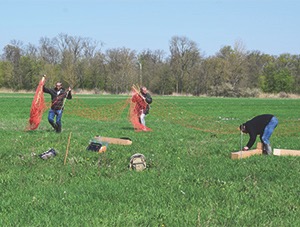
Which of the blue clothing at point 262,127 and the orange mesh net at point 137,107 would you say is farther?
the orange mesh net at point 137,107

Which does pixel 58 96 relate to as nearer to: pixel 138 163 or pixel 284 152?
pixel 138 163

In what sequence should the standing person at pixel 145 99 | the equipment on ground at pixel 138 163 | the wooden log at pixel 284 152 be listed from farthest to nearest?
1. the standing person at pixel 145 99
2. the wooden log at pixel 284 152
3. the equipment on ground at pixel 138 163

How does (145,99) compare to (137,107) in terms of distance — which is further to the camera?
(137,107)

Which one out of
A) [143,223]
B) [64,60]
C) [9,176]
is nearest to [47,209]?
[143,223]

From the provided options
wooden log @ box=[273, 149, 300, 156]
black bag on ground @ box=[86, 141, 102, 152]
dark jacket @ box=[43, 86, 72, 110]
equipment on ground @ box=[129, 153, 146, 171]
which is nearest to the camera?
equipment on ground @ box=[129, 153, 146, 171]

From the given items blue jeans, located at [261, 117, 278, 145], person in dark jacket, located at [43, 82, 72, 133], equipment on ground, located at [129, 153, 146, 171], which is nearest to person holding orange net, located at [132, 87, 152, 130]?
person in dark jacket, located at [43, 82, 72, 133]

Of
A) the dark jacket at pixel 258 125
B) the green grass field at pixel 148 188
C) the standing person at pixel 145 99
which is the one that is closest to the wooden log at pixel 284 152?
the green grass field at pixel 148 188

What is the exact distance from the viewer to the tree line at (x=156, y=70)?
95.8 m

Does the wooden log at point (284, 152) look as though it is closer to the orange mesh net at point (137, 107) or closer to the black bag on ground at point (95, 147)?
the black bag on ground at point (95, 147)

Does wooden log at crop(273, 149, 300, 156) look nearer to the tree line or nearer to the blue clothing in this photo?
the blue clothing

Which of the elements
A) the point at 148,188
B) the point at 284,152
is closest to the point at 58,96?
the point at 284,152

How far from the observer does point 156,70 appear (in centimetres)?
10750

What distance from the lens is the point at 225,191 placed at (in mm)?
8445

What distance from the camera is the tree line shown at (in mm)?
95812
